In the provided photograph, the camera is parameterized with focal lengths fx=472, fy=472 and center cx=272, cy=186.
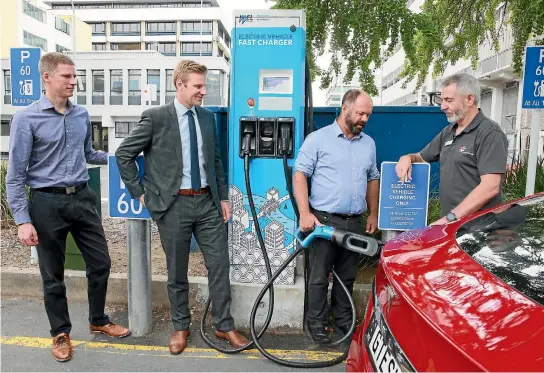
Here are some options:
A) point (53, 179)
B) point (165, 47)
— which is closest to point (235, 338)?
point (53, 179)

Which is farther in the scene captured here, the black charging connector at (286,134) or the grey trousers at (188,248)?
the black charging connector at (286,134)

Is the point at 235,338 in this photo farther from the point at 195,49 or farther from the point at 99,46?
the point at 99,46

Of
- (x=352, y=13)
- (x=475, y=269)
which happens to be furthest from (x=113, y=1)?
(x=475, y=269)

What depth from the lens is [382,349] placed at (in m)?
1.52

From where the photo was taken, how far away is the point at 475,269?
1.60 meters

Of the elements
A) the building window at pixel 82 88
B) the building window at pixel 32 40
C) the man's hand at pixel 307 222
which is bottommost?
the man's hand at pixel 307 222

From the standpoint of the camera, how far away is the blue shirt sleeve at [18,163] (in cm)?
301

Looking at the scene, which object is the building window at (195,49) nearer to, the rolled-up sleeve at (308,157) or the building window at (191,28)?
the building window at (191,28)

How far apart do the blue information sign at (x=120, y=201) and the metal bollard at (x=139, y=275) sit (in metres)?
0.08

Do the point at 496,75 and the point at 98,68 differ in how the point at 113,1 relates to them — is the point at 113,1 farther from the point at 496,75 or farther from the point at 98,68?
the point at 496,75

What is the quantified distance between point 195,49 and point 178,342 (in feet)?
240

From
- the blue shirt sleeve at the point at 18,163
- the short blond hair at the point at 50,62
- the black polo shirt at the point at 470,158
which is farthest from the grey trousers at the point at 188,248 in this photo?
the black polo shirt at the point at 470,158

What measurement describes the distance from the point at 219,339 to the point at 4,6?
48.2 m

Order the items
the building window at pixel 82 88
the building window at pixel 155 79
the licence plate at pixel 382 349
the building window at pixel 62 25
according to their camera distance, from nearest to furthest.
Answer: the licence plate at pixel 382 349 → the building window at pixel 155 79 → the building window at pixel 82 88 → the building window at pixel 62 25
